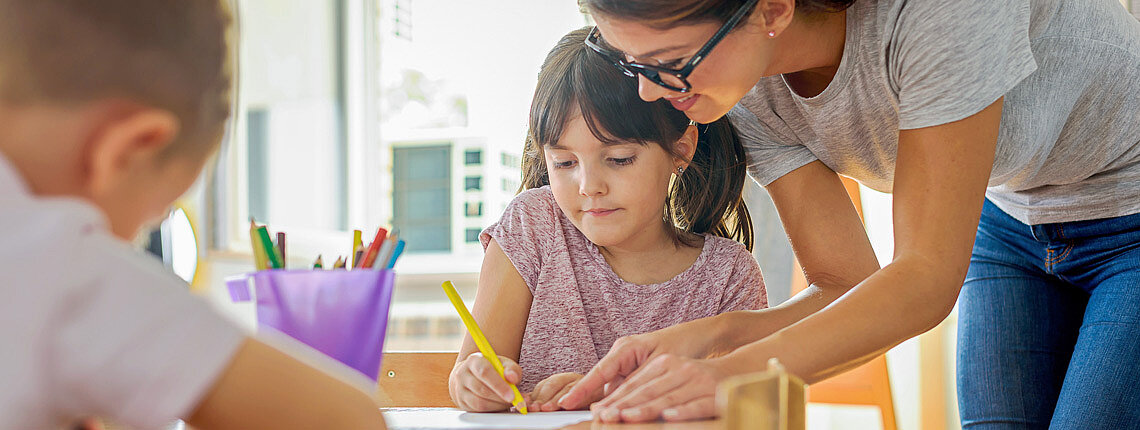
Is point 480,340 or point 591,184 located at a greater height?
point 591,184

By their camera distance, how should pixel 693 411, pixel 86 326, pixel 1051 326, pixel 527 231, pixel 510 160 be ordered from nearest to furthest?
pixel 86 326
pixel 693 411
pixel 1051 326
pixel 527 231
pixel 510 160

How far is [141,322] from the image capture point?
341 millimetres

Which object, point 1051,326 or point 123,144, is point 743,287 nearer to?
point 1051,326

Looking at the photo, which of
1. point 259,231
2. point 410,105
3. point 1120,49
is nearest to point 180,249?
point 259,231

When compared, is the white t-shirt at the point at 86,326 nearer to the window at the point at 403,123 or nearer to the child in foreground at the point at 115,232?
the child in foreground at the point at 115,232

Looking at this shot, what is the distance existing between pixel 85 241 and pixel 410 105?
114 inches

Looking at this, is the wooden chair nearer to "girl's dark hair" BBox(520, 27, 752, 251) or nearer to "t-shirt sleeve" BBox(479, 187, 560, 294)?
"girl's dark hair" BBox(520, 27, 752, 251)

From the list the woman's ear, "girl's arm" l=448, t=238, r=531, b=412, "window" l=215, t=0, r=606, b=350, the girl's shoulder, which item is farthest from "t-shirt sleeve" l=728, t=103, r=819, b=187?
"window" l=215, t=0, r=606, b=350

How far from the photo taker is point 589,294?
1195 mm

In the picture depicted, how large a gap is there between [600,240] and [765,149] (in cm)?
24

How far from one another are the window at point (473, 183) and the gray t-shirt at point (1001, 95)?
2135 millimetres

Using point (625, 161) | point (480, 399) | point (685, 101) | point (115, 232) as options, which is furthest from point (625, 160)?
point (115, 232)

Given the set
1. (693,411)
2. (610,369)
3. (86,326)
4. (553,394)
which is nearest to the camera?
(86,326)

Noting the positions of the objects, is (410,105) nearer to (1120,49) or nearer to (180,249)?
(180,249)
